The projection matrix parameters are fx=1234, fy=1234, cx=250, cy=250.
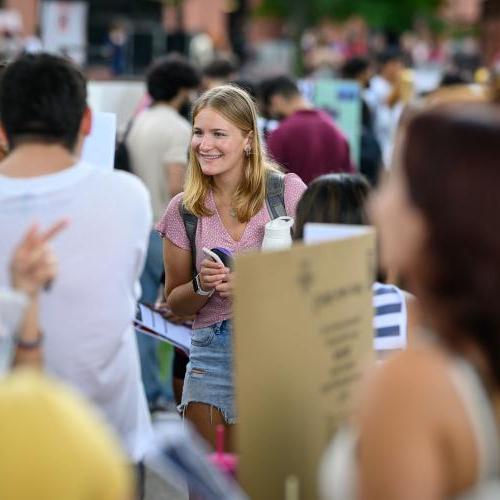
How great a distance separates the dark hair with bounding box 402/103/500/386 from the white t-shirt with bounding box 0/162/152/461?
38.1 inches

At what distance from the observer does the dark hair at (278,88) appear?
28.9 ft

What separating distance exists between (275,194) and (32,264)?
202cm

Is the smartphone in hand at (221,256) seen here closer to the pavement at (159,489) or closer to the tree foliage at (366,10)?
the pavement at (159,489)

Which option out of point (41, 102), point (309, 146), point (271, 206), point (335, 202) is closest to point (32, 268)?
point (41, 102)

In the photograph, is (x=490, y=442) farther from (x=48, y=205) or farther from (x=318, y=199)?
(x=318, y=199)

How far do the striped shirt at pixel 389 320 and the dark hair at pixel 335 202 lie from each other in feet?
0.72

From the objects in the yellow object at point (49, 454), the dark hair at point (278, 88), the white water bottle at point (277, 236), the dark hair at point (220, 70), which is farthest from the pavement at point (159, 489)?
the dark hair at point (220, 70)

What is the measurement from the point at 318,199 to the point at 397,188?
1.27 meters

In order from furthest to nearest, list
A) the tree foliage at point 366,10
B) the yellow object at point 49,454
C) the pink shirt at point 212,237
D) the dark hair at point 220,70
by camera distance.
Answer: the tree foliage at point 366,10 < the dark hair at point 220,70 < the pink shirt at point 212,237 < the yellow object at point 49,454

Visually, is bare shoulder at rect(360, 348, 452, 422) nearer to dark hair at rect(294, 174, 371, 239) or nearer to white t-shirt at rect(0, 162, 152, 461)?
white t-shirt at rect(0, 162, 152, 461)

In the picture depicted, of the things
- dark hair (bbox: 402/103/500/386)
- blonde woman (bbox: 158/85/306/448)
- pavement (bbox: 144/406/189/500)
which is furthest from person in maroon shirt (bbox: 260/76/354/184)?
dark hair (bbox: 402/103/500/386)

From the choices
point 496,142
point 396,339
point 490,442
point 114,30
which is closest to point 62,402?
point 490,442

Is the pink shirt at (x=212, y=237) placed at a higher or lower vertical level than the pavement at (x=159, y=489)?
higher

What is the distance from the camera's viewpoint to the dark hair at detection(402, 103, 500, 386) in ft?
6.73
